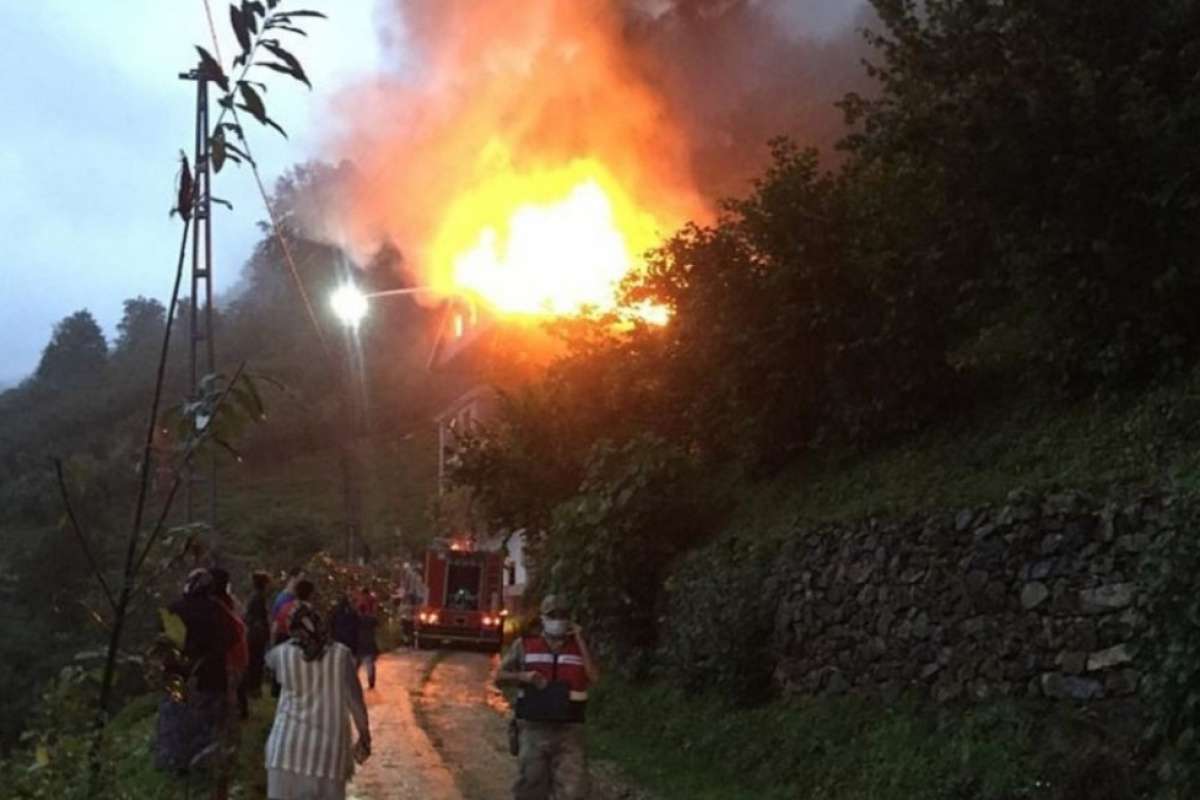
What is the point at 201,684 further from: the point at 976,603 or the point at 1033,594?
the point at 1033,594

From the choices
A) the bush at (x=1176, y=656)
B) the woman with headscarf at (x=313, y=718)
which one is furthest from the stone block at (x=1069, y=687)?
the woman with headscarf at (x=313, y=718)

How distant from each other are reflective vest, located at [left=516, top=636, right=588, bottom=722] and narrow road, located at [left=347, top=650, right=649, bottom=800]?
3.47 meters

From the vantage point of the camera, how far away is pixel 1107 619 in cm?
934

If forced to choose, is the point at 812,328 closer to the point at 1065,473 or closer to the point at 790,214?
the point at 790,214

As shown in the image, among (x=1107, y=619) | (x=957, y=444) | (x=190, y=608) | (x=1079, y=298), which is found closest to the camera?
(x=190, y=608)

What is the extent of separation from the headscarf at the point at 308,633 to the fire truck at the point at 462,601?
28.4m

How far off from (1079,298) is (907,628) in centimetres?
374

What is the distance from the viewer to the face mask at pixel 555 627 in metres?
8.64

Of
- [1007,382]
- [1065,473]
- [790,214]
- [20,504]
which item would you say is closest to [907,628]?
[1065,473]

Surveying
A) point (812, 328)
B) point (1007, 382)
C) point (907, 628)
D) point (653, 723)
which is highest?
point (812, 328)

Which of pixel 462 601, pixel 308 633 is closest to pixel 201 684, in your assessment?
pixel 308 633

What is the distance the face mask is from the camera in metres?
8.64

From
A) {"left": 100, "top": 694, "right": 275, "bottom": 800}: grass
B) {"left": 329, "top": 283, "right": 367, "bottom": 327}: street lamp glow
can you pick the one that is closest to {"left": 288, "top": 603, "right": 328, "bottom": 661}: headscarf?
{"left": 100, "top": 694, "right": 275, "bottom": 800}: grass

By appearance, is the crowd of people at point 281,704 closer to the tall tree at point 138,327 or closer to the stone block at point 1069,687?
the stone block at point 1069,687
